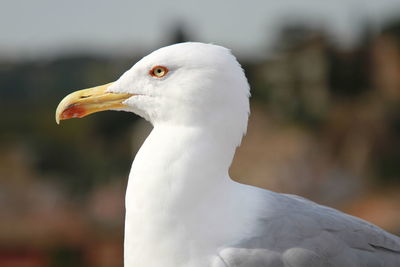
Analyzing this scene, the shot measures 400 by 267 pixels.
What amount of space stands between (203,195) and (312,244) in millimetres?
401

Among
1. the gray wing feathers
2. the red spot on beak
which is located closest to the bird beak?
the red spot on beak

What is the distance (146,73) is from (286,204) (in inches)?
27.0

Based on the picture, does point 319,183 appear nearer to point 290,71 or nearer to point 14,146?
point 290,71

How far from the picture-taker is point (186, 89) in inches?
89.5

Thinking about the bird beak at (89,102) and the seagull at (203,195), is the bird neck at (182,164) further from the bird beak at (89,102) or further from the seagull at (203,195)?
the bird beak at (89,102)

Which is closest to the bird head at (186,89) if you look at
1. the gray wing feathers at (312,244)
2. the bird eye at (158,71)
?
the bird eye at (158,71)

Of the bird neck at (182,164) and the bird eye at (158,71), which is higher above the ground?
the bird eye at (158,71)

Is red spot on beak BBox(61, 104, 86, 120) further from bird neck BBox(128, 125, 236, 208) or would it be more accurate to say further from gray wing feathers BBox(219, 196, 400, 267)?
gray wing feathers BBox(219, 196, 400, 267)

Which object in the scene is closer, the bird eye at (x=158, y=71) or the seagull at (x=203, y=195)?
the seagull at (x=203, y=195)

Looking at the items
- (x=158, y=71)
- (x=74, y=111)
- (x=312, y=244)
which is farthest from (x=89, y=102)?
(x=312, y=244)

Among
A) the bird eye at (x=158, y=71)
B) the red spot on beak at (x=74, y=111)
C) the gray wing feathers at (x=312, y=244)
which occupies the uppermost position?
the bird eye at (x=158, y=71)

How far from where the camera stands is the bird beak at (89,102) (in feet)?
7.86

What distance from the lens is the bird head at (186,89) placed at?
89.4 inches

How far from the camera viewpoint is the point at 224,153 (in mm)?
2320
